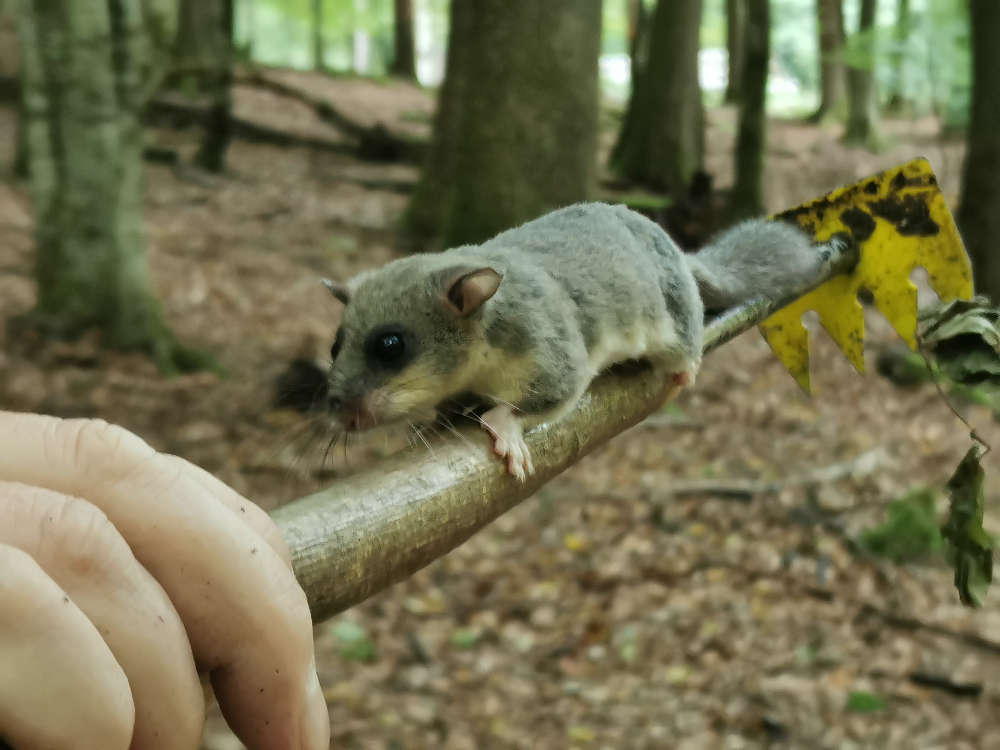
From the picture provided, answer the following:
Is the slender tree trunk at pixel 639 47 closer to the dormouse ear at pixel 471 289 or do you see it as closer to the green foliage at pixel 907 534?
the green foliage at pixel 907 534

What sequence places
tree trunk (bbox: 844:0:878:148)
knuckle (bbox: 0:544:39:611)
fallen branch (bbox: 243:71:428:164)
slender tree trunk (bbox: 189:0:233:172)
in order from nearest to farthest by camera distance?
knuckle (bbox: 0:544:39:611)
slender tree trunk (bbox: 189:0:233:172)
fallen branch (bbox: 243:71:428:164)
tree trunk (bbox: 844:0:878:148)

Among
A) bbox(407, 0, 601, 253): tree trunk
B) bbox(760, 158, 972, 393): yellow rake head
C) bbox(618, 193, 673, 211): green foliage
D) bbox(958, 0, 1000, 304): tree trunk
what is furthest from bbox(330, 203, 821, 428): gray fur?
bbox(618, 193, 673, 211): green foliage

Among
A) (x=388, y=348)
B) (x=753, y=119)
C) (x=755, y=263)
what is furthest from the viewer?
(x=753, y=119)

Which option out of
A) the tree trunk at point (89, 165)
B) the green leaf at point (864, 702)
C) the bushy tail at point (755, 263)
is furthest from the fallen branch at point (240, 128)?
the bushy tail at point (755, 263)

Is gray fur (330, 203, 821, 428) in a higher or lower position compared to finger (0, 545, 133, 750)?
lower

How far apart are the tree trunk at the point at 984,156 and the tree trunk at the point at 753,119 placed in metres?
2.32

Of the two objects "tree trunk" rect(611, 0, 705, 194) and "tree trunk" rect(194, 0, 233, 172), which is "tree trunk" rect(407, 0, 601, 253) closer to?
"tree trunk" rect(194, 0, 233, 172)

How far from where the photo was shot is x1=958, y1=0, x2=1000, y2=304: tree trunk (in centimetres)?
722

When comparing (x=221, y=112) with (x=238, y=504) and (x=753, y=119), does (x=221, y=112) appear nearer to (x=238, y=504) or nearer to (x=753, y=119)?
(x=753, y=119)

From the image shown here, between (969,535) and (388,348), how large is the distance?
1.72m

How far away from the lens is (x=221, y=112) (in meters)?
9.55


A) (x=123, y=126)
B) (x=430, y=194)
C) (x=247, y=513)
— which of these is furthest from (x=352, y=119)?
(x=247, y=513)

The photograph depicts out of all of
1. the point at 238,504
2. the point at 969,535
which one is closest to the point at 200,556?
the point at 238,504

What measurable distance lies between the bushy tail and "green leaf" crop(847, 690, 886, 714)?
2625 mm
